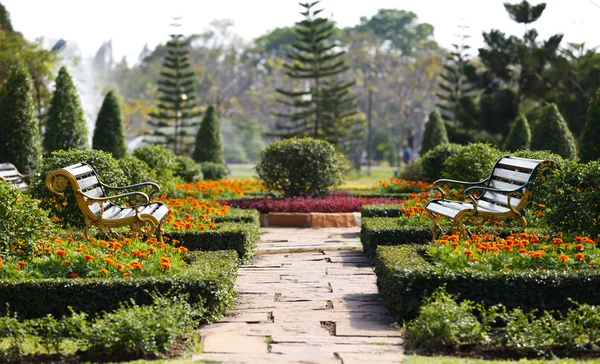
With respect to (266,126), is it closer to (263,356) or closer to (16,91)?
(16,91)

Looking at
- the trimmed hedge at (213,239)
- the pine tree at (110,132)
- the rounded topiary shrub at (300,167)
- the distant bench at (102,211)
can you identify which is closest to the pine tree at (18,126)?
the pine tree at (110,132)

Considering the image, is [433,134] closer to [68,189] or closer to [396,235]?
[396,235]

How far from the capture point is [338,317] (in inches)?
211

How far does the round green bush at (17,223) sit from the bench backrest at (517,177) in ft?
14.0

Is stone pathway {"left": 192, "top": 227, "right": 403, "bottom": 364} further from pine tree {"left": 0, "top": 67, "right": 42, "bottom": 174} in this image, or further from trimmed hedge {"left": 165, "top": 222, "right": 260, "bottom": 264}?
pine tree {"left": 0, "top": 67, "right": 42, "bottom": 174}

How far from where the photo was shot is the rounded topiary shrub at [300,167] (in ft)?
43.4

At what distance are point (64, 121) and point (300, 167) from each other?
19.1 ft

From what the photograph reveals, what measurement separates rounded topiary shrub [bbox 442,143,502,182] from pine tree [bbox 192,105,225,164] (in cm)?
1223

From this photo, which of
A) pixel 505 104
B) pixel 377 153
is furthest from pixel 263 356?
pixel 377 153

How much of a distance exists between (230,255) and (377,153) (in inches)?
2061

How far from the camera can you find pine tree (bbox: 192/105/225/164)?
22.6m

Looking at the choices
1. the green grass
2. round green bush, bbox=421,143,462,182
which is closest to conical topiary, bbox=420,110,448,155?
round green bush, bbox=421,143,462,182

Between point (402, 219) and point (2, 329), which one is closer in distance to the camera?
point (2, 329)

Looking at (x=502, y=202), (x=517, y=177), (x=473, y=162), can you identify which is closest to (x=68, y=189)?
(x=502, y=202)
